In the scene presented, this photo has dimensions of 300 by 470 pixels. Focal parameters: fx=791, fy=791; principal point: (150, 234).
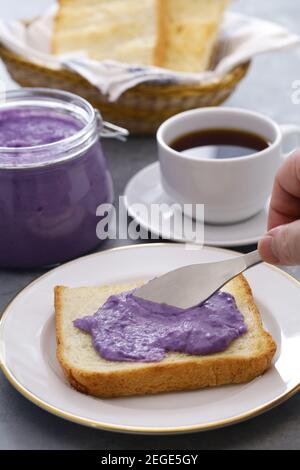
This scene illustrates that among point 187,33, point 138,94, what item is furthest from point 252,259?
point 187,33

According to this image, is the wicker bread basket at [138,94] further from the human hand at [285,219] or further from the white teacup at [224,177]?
the human hand at [285,219]

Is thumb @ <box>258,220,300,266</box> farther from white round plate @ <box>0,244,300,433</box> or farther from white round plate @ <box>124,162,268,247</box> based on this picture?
white round plate @ <box>124,162,268,247</box>

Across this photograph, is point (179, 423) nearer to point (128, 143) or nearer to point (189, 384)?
point (189, 384)

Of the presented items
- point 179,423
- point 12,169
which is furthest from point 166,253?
point 179,423

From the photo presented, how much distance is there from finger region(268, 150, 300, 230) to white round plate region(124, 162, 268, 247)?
128 mm

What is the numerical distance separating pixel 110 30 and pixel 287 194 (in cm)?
83

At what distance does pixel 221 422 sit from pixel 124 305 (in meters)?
0.28

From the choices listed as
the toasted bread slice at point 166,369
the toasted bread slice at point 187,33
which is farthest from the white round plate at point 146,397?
the toasted bread slice at point 187,33

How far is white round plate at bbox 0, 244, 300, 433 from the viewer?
1088 mm

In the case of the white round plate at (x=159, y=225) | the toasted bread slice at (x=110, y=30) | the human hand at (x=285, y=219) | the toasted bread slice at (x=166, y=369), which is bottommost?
the white round plate at (x=159, y=225)

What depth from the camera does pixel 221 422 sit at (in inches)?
41.8

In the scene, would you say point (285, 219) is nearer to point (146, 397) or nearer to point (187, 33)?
point (146, 397)

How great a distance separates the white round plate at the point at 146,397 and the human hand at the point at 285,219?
4.1 inches

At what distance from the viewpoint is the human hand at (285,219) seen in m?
1.15
